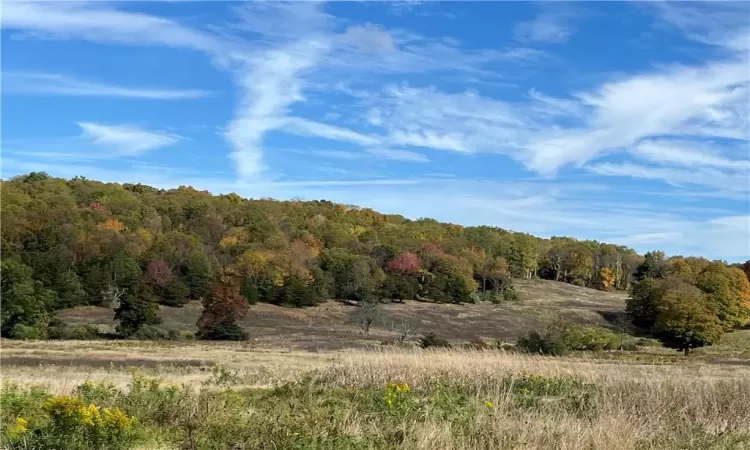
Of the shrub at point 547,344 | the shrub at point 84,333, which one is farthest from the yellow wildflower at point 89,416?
the shrub at point 84,333

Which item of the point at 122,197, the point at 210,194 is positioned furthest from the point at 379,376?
the point at 210,194

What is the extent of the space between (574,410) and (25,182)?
133m

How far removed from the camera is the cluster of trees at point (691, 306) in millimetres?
72500

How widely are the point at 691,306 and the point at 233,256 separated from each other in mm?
71755

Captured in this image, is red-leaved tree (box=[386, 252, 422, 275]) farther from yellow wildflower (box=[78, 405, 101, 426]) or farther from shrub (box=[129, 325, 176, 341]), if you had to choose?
yellow wildflower (box=[78, 405, 101, 426])

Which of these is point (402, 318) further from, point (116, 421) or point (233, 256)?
point (116, 421)

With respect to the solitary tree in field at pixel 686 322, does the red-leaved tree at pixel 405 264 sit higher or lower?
higher

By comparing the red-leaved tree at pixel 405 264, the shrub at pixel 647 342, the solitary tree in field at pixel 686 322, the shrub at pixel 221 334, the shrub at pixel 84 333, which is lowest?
the shrub at pixel 84 333

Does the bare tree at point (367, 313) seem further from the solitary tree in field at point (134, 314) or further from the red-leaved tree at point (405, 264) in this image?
the solitary tree in field at point (134, 314)

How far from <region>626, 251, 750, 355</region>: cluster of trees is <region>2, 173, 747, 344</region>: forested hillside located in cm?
709

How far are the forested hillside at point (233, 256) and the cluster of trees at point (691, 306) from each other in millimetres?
7086

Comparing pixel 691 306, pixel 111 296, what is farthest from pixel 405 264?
pixel 691 306

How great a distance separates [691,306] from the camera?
242ft

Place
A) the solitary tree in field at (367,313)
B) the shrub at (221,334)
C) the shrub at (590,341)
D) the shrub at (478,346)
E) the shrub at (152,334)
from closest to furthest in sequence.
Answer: the shrub at (478,346) < the shrub at (152,334) < the shrub at (590,341) < the shrub at (221,334) < the solitary tree in field at (367,313)
